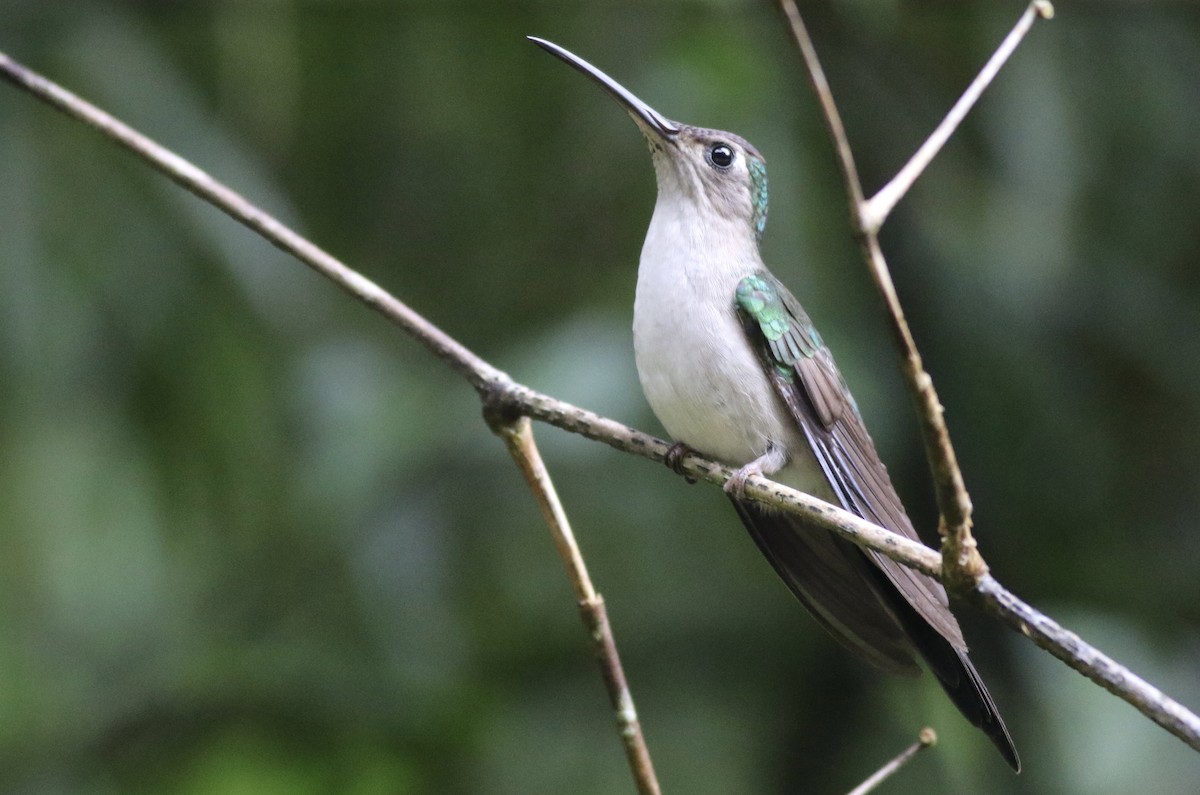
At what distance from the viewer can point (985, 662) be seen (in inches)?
140

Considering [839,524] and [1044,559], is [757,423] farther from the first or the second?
[1044,559]

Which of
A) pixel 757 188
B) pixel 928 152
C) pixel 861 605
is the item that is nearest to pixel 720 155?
pixel 757 188

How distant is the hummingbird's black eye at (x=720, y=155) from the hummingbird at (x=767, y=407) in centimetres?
11

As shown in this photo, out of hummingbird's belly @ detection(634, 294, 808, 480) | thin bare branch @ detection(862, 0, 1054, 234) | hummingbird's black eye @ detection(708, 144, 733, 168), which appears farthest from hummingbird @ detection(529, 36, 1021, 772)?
thin bare branch @ detection(862, 0, 1054, 234)

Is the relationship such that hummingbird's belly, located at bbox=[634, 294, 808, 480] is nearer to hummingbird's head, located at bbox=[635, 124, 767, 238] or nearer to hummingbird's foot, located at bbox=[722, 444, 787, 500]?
hummingbird's foot, located at bbox=[722, 444, 787, 500]

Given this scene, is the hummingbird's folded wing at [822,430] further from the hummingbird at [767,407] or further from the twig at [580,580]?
the twig at [580,580]

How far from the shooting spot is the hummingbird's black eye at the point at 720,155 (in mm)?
2854

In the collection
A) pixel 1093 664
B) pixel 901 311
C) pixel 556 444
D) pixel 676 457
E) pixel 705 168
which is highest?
pixel 556 444

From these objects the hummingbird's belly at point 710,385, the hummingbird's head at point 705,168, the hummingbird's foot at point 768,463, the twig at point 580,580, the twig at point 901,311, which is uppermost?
the hummingbird's head at point 705,168

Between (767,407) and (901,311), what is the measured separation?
4.35 ft

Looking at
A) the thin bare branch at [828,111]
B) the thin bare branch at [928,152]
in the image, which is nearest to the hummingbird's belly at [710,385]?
the thin bare branch at [928,152]

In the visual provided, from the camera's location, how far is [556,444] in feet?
12.4

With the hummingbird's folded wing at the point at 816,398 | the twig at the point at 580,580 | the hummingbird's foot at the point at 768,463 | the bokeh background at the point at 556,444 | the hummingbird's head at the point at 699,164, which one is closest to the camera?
the twig at the point at 580,580

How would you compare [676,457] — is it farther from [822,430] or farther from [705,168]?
[705,168]
